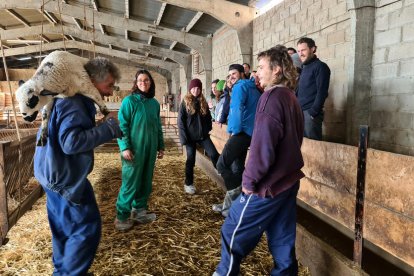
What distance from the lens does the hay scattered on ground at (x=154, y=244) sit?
8.98 ft

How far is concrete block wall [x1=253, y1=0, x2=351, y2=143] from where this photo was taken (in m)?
5.11

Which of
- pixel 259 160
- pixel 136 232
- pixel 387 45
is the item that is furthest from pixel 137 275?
pixel 387 45

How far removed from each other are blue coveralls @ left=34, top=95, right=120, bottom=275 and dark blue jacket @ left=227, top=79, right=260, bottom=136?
147 centimetres

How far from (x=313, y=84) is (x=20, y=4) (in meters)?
10.3

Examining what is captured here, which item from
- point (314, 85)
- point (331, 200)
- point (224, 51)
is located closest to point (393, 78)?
point (314, 85)

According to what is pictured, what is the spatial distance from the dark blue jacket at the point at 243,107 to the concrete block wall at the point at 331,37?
97.0 inches

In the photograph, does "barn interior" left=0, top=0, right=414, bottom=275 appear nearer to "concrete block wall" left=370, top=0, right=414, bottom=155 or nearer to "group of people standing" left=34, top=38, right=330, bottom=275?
"concrete block wall" left=370, top=0, right=414, bottom=155

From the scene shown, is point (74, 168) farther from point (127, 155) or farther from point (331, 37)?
point (331, 37)

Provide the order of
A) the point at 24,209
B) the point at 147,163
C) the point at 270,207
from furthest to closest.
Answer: the point at 24,209
the point at 147,163
the point at 270,207

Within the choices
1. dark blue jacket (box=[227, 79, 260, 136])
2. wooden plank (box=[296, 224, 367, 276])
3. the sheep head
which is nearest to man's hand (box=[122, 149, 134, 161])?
dark blue jacket (box=[227, 79, 260, 136])

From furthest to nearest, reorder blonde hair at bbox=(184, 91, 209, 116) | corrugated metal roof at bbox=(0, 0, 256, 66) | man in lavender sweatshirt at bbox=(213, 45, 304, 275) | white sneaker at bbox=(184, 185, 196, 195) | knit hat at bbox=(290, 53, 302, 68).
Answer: corrugated metal roof at bbox=(0, 0, 256, 66), knit hat at bbox=(290, 53, 302, 68), white sneaker at bbox=(184, 185, 196, 195), blonde hair at bbox=(184, 91, 209, 116), man in lavender sweatshirt at bbox=(213, 45, 304, 275)

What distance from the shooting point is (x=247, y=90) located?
3.32 m

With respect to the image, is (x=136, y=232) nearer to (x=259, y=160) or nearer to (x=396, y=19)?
(x=259, y=160)

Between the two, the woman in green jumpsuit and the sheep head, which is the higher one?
the sheep head
